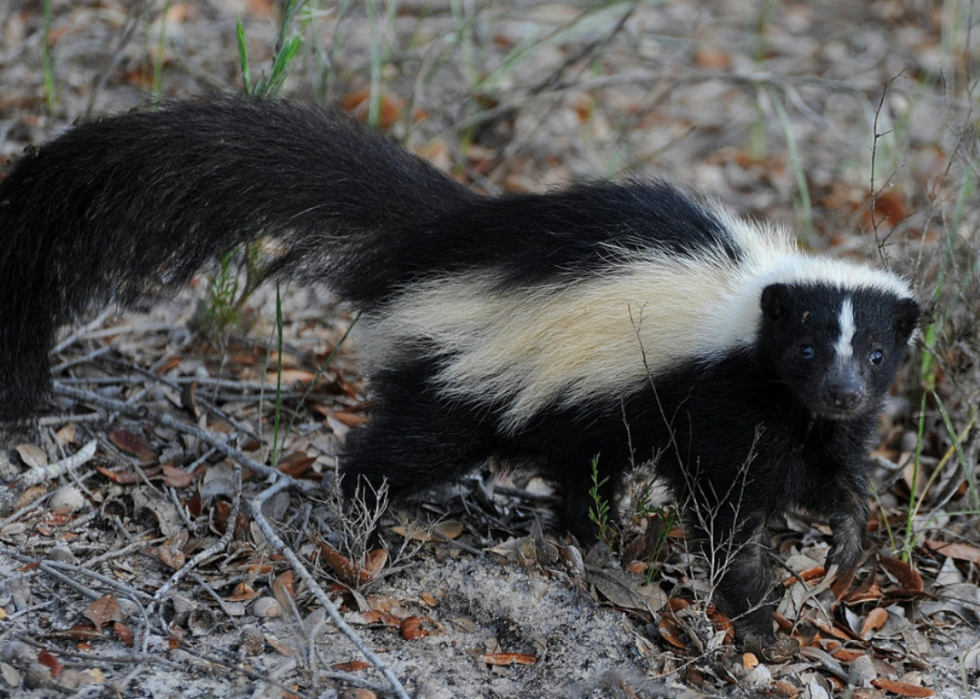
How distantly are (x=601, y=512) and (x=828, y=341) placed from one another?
116 centimetres

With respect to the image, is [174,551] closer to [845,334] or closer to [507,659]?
[507,659]

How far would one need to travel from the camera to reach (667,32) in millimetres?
10305

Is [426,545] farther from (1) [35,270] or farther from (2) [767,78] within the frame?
(2) [767,78]

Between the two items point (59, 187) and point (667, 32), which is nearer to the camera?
point (59, 187)

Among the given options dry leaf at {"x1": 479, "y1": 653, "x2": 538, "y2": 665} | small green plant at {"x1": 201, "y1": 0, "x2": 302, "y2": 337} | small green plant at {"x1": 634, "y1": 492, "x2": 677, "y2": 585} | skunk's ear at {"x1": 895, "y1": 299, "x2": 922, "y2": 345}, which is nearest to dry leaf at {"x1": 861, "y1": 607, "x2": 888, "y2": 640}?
small green plant at {"x1": 634, "y1": 492, "x2": 677, "y2": 585}

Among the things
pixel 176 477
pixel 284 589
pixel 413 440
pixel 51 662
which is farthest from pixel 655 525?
pixel 51 662

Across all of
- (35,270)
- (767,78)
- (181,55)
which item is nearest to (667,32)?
(767,78)

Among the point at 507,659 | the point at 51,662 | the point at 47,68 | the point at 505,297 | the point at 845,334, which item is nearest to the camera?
the point at 51,662

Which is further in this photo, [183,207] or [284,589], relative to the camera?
[183,207]

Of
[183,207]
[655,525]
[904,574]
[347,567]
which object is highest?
[183,207]

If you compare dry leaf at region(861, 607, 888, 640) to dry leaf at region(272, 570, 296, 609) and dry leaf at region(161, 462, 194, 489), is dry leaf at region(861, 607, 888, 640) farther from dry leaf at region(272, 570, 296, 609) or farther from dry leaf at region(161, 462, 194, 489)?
dry leaf at region(161, 462, 194, 489)

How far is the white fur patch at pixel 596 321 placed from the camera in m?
4.75

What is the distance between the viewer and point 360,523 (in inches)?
191

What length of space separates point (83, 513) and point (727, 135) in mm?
6343
